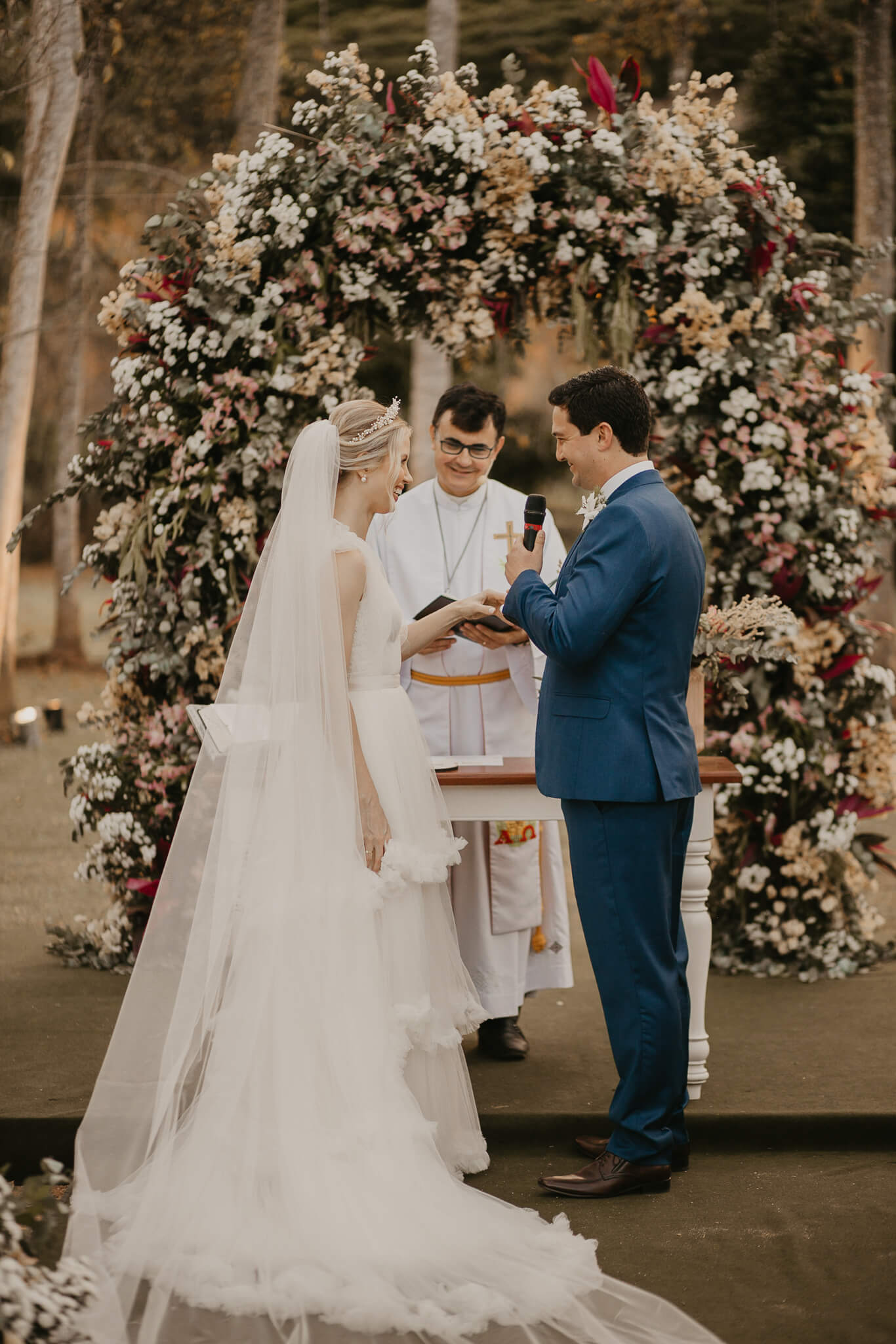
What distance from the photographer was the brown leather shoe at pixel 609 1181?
3.37 m

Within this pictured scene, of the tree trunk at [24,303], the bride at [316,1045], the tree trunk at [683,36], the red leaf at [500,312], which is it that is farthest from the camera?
the tree trunk at [683,36]

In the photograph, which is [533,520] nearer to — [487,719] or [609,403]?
[609,403]

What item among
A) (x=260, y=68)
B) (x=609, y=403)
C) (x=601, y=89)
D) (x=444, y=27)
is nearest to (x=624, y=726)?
(x=609, y=403)

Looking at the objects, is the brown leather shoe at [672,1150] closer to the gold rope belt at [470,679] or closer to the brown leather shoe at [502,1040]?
the brown leather shoe at [502,1040]

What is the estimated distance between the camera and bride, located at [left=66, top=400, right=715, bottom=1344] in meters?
2.65

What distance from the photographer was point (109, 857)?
5.12 meters

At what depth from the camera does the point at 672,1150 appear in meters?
3.59

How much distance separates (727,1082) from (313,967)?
160cm

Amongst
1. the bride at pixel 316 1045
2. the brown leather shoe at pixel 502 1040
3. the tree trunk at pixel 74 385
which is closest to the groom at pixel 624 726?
the bride at pixel 316 1045

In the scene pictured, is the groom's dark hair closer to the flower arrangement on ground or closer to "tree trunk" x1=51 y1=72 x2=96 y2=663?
the flower arrangement on ground

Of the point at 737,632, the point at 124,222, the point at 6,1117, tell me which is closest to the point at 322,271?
the point at 737,632

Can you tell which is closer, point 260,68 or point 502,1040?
point 502,1040

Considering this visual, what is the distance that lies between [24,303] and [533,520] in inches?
303

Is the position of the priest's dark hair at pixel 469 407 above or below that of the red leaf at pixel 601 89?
below
